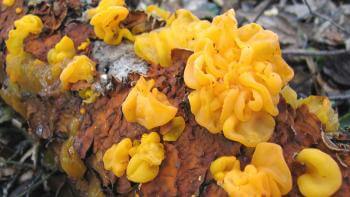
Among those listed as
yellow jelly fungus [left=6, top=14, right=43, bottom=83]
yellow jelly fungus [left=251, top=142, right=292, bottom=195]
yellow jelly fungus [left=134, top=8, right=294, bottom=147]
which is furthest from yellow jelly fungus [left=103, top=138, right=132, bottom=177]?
yellow jelly fungus [left=6, top=14, right=43, bottom=83]

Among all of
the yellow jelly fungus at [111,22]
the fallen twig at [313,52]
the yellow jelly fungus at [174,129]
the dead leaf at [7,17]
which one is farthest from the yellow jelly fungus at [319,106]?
the dead leaf at [7,17]

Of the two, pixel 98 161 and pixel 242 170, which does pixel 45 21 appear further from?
pixel 242 170

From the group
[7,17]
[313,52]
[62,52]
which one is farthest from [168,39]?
[313,52]

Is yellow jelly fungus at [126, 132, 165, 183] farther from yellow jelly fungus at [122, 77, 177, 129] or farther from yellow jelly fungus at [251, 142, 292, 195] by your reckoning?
yellow jelly fungus at [251, 142, 292, 195]

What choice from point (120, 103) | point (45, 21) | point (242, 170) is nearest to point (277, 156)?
point (242, 170)

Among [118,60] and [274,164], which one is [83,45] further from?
[274,164]

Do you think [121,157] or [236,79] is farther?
[121,157]
